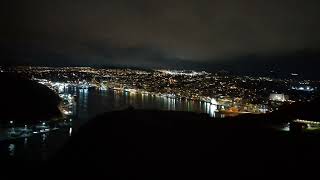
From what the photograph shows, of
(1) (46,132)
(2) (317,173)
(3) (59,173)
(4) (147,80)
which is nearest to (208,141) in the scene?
(2) (317,173)

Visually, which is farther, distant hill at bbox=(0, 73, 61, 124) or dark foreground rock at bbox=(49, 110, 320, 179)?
distant hill at bbox=(0, 73, 61, 124)

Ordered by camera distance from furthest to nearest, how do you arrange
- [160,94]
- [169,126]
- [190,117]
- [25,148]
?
[160,94], [25,148], [190,117], [169,126]

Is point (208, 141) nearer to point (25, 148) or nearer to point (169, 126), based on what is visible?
point (169, 126)

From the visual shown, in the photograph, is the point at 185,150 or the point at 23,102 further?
the point at 23,102

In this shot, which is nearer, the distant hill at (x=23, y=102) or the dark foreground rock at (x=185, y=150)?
the dark foreground rock at (x=185, y=150)

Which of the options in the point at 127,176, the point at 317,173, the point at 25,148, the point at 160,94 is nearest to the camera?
the point at 317,173

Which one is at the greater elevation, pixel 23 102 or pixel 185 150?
pixel 23 102

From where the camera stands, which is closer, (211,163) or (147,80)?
(211,163)

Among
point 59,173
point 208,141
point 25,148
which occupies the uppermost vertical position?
point 208,141
